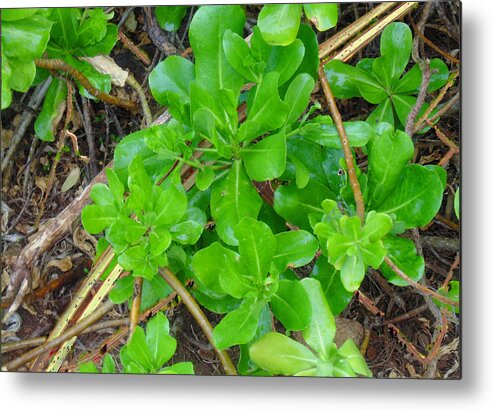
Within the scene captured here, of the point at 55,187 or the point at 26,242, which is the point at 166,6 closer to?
the point at 55,187

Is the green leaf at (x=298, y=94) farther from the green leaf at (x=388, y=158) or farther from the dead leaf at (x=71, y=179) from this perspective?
the dead leaf at (x=71, y=179)

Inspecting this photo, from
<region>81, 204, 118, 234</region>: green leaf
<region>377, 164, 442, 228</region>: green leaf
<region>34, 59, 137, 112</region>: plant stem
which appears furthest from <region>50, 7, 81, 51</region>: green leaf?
<region>377, 164, 442, 228</region>: green leaf

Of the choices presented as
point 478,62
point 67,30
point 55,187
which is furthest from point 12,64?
point 478,62

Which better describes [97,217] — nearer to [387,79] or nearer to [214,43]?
[214,43]

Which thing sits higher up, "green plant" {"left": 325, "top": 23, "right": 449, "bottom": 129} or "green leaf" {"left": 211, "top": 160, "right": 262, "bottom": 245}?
"green plant" {"left": 325, "top": 23, "right": 449, "bottom": 129}

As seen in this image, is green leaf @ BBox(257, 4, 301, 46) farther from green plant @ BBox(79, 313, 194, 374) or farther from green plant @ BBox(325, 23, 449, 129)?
green plant @ BBox(79, 313, 194, 374)

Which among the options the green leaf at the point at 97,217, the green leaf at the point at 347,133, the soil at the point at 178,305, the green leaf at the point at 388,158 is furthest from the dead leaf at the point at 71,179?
the green leaf at the point at 388,158
